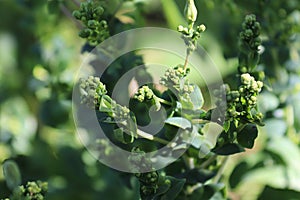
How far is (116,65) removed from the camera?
800mm

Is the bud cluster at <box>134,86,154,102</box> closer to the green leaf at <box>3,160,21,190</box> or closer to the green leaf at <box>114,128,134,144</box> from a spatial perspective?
the green leaf at <box>114,128,134,144</box>

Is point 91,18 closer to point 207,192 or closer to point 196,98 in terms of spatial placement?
point 196,98

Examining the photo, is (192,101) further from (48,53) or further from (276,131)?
(48,53)

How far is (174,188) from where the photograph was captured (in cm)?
69

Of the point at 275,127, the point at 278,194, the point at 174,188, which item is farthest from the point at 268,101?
the point at 174,188

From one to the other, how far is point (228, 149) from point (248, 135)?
44 millimetres

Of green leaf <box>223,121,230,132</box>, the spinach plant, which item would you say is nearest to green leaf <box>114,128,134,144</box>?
the spinach plant

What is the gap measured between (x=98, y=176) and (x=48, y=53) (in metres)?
0.25

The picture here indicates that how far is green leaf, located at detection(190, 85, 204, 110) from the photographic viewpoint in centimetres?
67

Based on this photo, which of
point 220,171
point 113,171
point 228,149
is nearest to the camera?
point 228,149

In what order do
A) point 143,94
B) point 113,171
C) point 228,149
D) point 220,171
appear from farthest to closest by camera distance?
point 113,171
point 220,171
point 228,149
point 143,94

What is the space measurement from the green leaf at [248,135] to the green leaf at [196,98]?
57 millimetres

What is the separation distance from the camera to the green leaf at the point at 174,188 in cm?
68

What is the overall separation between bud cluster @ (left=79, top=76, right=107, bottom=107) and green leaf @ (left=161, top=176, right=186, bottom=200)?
0.14 metres
